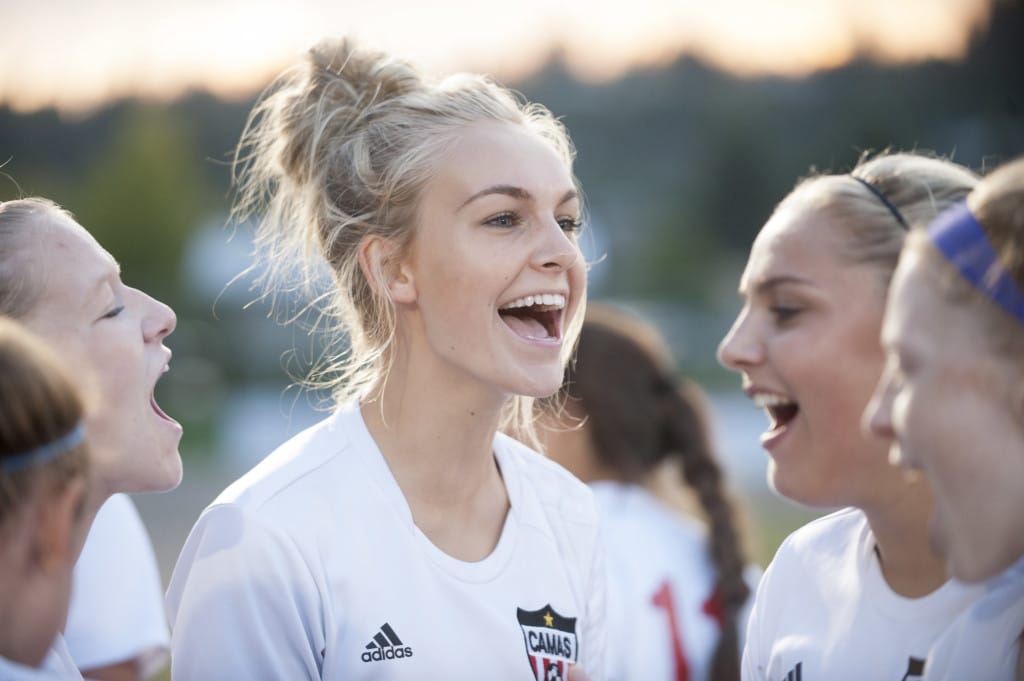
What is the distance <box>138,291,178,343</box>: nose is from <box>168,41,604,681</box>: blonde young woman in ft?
1.51

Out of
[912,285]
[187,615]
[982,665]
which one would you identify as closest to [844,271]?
[912,285]

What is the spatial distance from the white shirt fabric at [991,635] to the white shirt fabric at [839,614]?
6.1 inches

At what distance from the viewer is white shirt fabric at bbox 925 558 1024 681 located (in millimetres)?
2014

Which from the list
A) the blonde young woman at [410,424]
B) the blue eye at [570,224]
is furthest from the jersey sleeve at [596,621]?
the blue eye at [570,224]

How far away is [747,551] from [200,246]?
4518 cm

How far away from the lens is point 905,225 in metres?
2.57

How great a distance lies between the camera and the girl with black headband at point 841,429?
2.46 metres

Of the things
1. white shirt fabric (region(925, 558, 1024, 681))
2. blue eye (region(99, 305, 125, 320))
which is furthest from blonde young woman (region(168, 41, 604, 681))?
white shirt fabric (region(925, 558, 1024, 681))

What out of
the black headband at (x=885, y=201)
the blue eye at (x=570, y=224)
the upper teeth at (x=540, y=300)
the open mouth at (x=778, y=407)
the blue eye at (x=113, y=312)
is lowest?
the blue eye at (x=113, y=312)

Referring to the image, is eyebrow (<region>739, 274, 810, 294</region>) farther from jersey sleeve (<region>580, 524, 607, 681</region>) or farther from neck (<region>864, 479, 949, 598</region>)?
jersey sleeve (<region>580, 524, 607, 681</region>)

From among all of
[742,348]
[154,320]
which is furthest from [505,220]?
[154,320]

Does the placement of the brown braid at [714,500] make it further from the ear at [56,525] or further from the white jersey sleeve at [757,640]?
the ear at [56,525]

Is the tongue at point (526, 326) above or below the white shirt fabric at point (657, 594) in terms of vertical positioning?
above

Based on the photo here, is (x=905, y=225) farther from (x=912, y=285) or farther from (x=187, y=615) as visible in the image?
(x=187, y=615)
